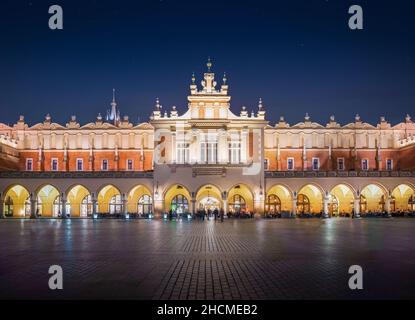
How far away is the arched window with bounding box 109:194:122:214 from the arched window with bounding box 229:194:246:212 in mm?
15461

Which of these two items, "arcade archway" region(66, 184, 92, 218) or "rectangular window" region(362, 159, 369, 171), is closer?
"arcade archway" region(66, 184, 92, 218)

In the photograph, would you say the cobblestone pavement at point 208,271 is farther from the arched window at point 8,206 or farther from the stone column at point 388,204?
the arched window at point 8,206

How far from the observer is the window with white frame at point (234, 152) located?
65062mm

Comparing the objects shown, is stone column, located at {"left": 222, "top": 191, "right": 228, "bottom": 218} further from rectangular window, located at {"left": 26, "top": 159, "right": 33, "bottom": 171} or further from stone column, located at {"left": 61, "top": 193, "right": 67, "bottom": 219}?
rectangular window, located at {"left": 26, "top": 159, "right": 33, "bottom": 171}

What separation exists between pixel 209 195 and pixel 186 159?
7.04 m

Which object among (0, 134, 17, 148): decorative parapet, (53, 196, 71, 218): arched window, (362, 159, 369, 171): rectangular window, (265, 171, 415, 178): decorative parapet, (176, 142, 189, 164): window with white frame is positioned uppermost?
(0, 134, 17, 148): decorative parapet

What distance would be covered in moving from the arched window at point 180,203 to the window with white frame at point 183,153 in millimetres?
5491

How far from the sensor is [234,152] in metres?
65.2

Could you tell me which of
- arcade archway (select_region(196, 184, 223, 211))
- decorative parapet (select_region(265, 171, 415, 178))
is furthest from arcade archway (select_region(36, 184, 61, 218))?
decorative parapet (select_region(265, 171, 415, 178))

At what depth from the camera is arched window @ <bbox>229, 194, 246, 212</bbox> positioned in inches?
2655

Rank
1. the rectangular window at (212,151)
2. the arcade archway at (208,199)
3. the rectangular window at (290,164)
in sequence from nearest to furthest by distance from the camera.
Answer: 1. the rectangular window at (212,151)
2. the arcade archway at (208,199)
3. the rectangular window at (290,164)

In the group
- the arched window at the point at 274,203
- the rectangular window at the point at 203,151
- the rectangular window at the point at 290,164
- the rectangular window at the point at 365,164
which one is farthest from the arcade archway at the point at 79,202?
the rectangular window at the point at 365,164

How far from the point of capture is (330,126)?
74938 millimetres

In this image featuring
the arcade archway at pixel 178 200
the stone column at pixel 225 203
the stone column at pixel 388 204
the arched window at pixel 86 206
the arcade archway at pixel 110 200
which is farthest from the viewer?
the arched window at pixel 86 206
